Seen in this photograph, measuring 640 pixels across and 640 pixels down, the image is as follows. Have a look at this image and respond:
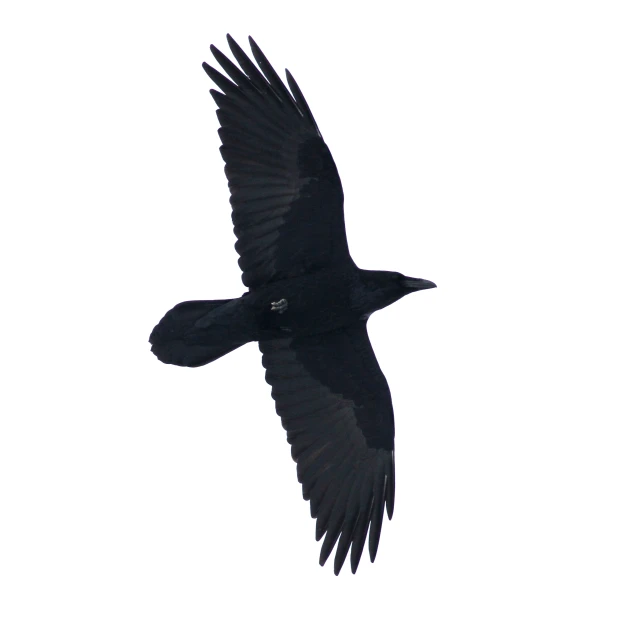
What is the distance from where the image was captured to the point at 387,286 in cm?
1192

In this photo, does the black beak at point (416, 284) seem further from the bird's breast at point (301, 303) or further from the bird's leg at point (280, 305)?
the bird's leg at point (280, 305)

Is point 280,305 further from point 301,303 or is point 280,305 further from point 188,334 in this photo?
point 188,334

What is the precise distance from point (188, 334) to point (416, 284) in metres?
2.00

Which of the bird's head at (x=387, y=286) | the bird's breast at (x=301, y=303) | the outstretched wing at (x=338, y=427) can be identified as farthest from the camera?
the outstretched wing at (x=338, y=427)

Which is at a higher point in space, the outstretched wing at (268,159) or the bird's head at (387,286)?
the outstretched wing at (268,159)

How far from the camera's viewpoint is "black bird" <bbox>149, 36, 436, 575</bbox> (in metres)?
11.6

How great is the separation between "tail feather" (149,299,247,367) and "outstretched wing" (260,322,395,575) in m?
0.58

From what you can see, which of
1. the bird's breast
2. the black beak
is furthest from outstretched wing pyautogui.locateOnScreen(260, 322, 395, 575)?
the black beak

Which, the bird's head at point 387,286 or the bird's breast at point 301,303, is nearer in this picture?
the bird's breast at point 301,303

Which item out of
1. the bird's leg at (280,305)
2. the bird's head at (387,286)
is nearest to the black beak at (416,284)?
the bird's head at (387,286)

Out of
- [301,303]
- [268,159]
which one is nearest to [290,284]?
[301,303]

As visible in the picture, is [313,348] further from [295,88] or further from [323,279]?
Answer: [295,88]

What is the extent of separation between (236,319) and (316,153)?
1526 mm

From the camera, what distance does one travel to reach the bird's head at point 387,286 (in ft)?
39.0
